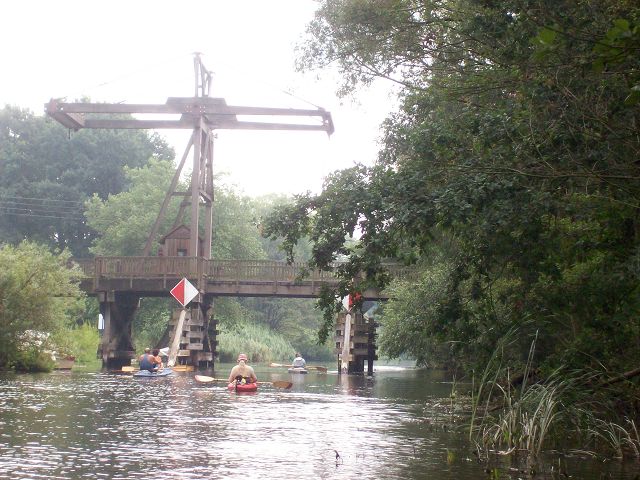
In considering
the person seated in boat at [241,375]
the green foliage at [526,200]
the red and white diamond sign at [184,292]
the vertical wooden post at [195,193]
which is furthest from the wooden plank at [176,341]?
the green foliage at [526,200]

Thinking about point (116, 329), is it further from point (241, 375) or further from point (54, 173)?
point (54, 173)

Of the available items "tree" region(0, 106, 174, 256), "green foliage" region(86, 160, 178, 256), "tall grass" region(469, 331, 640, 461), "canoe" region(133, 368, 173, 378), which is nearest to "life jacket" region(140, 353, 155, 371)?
"canoe" region(133, 368, 173, 378)

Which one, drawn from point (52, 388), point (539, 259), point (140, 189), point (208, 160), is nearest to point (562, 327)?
point (539, 259)

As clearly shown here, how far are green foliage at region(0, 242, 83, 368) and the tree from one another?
114 feet

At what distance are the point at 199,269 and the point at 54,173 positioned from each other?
3439 centimetres

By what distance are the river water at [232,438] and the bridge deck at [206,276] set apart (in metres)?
14.8

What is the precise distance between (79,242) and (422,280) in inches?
1780

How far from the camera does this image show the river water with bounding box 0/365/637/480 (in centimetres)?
1102

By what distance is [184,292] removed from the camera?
129ft

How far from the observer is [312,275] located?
132 feet

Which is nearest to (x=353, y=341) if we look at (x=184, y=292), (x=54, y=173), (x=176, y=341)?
(x=176, y=341)

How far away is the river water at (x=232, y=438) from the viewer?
11.0m

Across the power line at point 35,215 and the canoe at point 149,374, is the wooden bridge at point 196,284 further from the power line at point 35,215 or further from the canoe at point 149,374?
the power line at point 35,215

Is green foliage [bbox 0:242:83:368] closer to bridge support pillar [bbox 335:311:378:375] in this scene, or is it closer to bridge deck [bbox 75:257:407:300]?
bridge deck [bbox 75:257:407:300]
